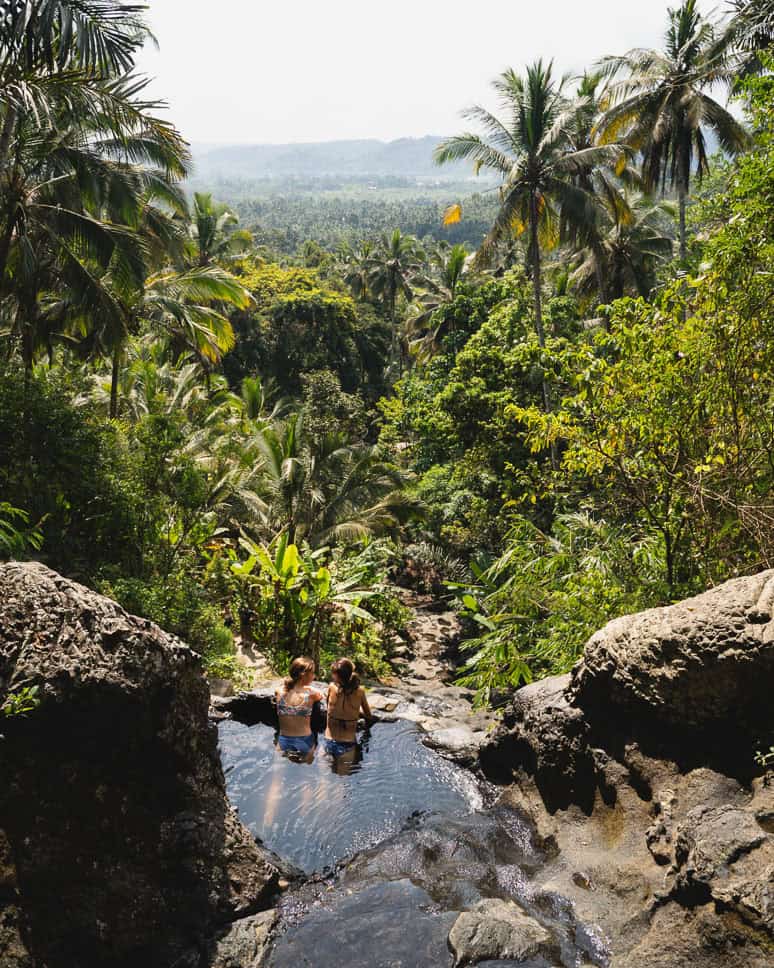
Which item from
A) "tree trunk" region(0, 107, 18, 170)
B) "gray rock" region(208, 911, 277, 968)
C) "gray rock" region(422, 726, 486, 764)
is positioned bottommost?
"gray rock" region(422, 726, 486, 764)

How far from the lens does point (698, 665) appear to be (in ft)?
17.4

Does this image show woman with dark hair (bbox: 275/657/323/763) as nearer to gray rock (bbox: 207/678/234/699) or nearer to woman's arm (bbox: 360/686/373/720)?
woman's arm (bbox: 360/686/373/720)

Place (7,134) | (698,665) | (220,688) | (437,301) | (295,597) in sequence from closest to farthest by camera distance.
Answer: (698,665)
(220,688)
(7,134)
(295,597)
(437,301)

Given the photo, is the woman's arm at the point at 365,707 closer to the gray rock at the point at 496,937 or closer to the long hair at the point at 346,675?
Result: the long hair at the point at 346,675

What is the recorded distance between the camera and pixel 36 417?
31.3ft

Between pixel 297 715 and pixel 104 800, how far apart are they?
3062 mm

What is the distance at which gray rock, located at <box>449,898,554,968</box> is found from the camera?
4559 millimetres

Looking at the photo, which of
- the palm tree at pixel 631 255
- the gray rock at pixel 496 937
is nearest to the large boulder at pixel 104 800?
the gray rock at pixel 496 937

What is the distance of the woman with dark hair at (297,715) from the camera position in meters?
7.41

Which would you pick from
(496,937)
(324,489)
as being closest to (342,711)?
(496,937)

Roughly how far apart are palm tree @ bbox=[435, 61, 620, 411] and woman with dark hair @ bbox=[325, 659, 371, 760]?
1110 centimetres

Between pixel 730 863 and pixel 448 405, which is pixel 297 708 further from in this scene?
pixel 448 405

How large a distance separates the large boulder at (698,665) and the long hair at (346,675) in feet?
8.38

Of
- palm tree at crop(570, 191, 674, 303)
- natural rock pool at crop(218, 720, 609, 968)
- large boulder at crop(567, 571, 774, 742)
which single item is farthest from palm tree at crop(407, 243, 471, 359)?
large boulder at crop(567, 571, 774, 742)
